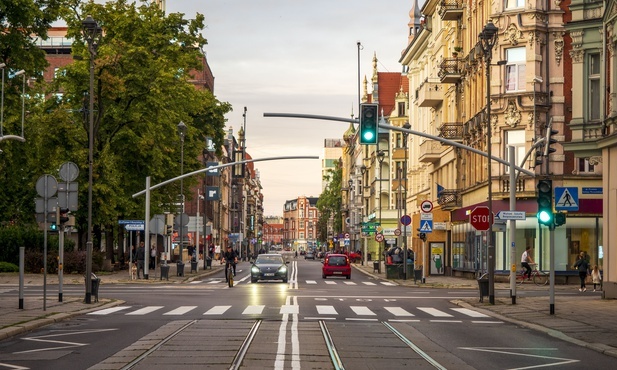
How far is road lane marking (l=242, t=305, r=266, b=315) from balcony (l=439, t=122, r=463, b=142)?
32.9 metres

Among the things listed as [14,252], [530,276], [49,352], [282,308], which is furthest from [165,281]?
[49,352]

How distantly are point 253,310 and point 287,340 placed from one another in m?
9.37

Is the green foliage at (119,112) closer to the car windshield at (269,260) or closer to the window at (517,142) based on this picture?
the car windshield at (269,260)

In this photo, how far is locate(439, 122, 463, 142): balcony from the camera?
201 ft

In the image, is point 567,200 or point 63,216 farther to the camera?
point 63,216

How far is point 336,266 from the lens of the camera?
2359 inches

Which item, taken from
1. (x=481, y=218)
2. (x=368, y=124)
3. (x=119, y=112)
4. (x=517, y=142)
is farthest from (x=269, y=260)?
(x=368, y=124)

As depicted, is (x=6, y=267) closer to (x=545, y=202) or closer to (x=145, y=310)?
(x=145, y=310)

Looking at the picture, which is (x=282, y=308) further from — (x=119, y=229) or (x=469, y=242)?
(x=119, y=229)

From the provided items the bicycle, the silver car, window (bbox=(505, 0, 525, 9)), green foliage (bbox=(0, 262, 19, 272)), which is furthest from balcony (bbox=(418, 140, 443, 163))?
green foliage (bbox=(0, 262, 19, 272))

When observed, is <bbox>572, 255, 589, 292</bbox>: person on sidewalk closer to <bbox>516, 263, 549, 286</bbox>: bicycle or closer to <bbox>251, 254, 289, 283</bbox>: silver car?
<bbox>516, 263, 549, 286</bbox>: bicycle

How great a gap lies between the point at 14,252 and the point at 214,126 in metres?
15.5

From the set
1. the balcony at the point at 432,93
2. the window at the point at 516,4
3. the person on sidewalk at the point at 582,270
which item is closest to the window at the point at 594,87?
the person on sidewalk at the point at 582,270

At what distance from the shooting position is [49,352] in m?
16.6
